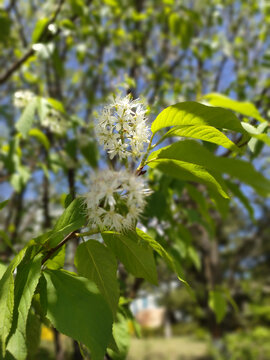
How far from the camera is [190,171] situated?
0.62 m

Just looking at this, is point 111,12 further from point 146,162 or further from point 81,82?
point 146,162

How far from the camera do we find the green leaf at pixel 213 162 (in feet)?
1.49

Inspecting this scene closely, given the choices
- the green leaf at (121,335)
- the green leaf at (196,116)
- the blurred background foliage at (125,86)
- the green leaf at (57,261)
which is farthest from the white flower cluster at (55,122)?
the green leaf at (196,116)

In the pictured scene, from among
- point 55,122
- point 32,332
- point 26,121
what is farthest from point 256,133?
point 55,122

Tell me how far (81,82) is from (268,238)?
11.8 metres

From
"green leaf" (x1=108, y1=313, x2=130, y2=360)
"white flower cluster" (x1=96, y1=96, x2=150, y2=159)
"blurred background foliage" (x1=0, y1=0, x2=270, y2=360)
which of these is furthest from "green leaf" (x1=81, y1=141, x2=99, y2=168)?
"white flower cluster" (x1=96, y1=96, x2=150, y2=159)

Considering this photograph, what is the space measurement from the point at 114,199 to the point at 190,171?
154 millimetres

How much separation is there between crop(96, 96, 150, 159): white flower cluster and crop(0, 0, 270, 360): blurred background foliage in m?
0.10

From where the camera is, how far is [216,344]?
697 cm

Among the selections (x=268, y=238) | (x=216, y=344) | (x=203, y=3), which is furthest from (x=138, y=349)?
(x=203, y=3)

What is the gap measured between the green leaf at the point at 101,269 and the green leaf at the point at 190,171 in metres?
0.21

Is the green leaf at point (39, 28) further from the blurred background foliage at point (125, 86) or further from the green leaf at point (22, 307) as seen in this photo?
the green leaf at point (22, 307)

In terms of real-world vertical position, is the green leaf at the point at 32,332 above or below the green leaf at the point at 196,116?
below

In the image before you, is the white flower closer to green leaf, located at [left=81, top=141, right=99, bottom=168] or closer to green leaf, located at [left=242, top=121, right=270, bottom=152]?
green leaf, located at [left=81, top=141, right=99, bottom=168]
